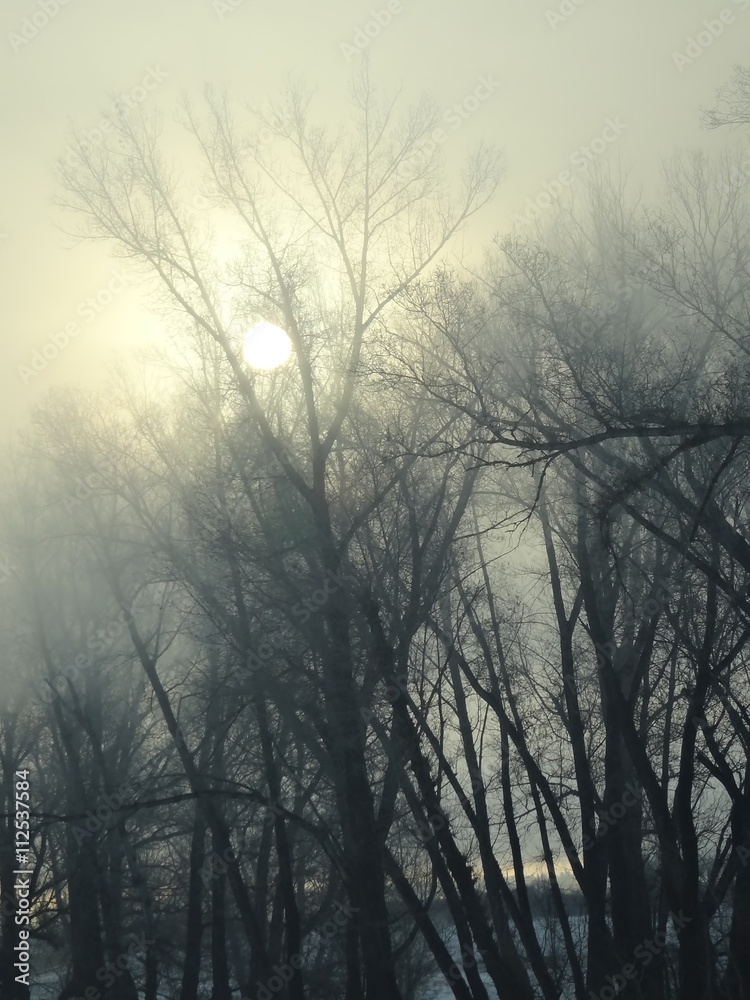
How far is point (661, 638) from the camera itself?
14.0 meters

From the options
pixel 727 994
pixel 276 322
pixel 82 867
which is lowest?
pixel 727 994

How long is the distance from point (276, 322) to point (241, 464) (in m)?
2.36

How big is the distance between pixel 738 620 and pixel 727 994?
4.50m

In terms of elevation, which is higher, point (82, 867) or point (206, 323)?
point (206, 323)

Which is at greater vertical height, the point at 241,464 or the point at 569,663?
the point at 241,464

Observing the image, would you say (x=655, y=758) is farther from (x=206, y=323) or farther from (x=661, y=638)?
(x=206, y=323)

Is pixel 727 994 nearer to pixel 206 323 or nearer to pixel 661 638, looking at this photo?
pixel 661 638

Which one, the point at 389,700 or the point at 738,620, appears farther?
the point at 389,700

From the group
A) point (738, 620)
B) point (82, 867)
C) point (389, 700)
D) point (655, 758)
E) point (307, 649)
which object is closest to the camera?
point (738, 620)

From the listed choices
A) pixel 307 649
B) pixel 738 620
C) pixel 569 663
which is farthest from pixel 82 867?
pixel 738 620

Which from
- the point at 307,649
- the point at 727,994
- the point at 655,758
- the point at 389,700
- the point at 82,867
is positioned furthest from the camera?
the point at 82,867

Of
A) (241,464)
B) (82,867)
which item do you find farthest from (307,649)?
(82,867)

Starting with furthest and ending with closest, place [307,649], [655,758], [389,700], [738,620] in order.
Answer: [655,758], [307,649], [389,700], [738,620]

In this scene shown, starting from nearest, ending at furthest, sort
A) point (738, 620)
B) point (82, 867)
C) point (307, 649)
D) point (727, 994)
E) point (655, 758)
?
point (727, 994)
point (738, 620)
point (307, 649)
point (655, 758)
point (82, 867)
